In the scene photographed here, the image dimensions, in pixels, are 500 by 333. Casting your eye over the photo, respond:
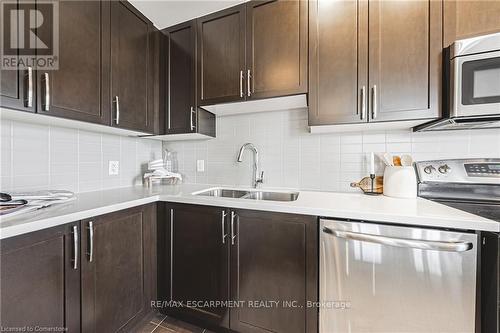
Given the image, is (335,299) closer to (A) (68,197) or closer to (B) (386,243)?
(B) (386,243)

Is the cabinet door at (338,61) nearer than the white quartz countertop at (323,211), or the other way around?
the white quartz countertop at (323,211)

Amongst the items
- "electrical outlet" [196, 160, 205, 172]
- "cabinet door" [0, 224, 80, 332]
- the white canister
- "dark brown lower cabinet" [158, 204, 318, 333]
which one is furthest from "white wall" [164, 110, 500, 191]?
"cabinet door" [0, 224, 80, 332]

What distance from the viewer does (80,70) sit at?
1.24 meters

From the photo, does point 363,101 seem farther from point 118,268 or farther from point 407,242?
point 118,268

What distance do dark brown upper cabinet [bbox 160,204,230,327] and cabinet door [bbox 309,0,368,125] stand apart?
95 centimetres

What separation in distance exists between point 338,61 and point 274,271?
1345mm

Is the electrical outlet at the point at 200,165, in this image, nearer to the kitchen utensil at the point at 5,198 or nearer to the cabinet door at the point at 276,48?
the cabinet door at the point at 276,48

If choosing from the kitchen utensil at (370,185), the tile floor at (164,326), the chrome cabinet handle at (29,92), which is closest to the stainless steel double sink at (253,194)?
the kitchen utensil at (370,185)

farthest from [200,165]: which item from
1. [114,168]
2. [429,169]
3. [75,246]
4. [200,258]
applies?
[429,169]

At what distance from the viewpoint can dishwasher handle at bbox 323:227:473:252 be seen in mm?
906

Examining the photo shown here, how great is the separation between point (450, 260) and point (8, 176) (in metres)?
2.27

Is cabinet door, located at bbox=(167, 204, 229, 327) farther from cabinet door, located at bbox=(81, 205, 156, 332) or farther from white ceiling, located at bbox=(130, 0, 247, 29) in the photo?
white ceiling, located at bbox=(130, 0, 247, 29)

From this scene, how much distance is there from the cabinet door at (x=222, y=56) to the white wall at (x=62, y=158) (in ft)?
2.89

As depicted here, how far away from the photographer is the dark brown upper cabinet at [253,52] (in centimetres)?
142
